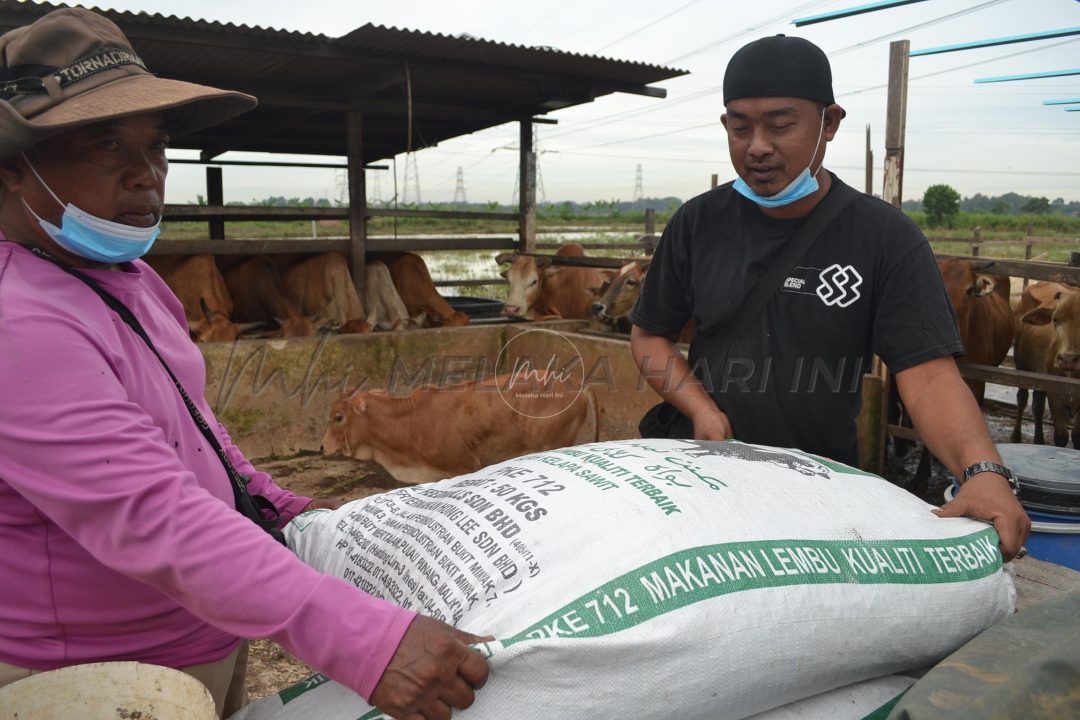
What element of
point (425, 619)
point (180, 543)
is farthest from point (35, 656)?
point (425, 619)

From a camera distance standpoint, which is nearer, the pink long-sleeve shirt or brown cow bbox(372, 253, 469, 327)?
the pink long-sleeve shirt

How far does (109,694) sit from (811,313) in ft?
5.30

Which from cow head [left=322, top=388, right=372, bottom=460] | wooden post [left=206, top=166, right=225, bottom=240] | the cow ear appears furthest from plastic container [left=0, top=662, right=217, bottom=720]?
wooden post [left=206, top=166, right=225, bottom=240]

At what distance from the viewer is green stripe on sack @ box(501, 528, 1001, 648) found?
1229 millimetres

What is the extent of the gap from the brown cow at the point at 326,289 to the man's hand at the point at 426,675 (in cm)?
796

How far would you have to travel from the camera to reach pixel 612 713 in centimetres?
123

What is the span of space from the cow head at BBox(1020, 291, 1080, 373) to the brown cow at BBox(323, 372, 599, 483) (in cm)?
399

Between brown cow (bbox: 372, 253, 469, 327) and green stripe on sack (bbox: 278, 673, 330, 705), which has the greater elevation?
brown cow (bbox: 372, 253, 469, 327)

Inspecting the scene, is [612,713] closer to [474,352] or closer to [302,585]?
[302,585]

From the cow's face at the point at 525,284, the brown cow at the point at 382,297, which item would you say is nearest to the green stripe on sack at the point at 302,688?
the brown cow at the point at 382,297

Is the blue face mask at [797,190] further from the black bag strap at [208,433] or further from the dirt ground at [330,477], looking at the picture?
the dirt ground at [330,477]

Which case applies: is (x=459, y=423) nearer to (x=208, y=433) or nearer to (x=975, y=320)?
(x=975, y=320)

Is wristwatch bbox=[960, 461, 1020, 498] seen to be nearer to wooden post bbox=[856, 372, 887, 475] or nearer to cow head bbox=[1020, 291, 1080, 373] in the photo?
wooden post bbox=[856, 372, 887, 475]

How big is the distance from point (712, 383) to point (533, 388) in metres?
4.06
